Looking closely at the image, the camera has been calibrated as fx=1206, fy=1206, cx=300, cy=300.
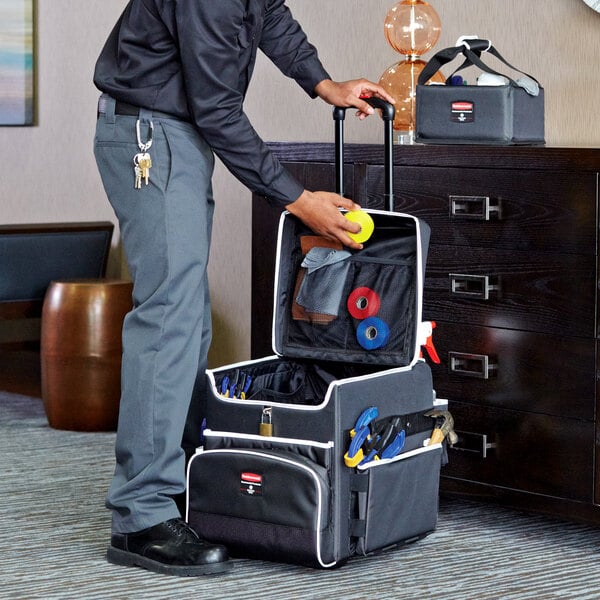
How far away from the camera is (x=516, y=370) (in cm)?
268

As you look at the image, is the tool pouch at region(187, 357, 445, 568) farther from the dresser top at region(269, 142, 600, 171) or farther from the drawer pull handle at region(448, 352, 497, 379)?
the dresser top at region(269, 142, 600, 171)

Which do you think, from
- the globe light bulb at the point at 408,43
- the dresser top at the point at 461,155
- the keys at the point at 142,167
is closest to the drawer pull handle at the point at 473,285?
the dresser top at the point at 461,155

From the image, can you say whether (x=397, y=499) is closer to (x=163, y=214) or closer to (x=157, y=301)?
(x=157, y=301)

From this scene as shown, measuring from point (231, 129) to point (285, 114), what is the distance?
1.58 metres

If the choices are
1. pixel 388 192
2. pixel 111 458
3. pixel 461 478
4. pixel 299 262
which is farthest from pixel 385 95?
pixel 111 458

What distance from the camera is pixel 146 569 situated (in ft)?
7.95

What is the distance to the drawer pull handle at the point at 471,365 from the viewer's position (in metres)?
2.73

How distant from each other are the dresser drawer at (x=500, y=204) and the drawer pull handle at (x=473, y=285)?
0.25ft

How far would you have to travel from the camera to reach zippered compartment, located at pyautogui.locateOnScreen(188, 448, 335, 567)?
91.7 inches

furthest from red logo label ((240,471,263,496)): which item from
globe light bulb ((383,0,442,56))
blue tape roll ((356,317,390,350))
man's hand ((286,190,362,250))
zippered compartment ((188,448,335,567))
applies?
globe light bulb ((383,0,442,56))

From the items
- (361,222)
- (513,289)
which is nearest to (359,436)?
(361,222)

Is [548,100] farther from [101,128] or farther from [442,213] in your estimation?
[101,128]

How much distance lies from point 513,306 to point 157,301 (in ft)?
2.66

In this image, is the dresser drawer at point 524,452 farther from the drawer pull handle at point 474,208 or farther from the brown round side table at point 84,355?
the brown round side table at point 84,355
